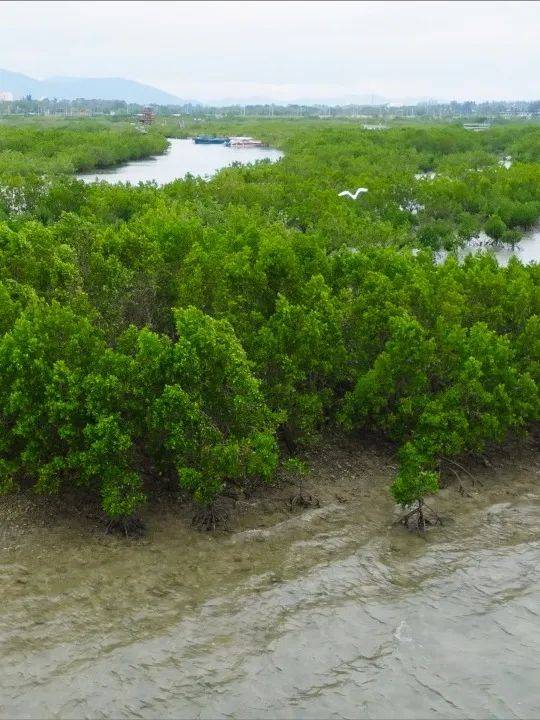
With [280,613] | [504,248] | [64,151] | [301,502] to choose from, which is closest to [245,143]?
[64,151]

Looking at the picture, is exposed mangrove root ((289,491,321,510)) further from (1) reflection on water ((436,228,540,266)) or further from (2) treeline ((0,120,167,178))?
(2) treeline ((0,120,167,178))

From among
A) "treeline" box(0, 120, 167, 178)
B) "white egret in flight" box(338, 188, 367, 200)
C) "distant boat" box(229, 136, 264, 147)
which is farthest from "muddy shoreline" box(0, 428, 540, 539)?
"distant boat" box(229, 136, 264, 147)

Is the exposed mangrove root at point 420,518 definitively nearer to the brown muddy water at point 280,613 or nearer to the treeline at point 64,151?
the brown muddy water at point 280,613

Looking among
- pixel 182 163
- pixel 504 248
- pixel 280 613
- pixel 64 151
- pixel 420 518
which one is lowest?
pixel 280 613

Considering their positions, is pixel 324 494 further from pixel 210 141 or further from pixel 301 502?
pixel 210 141

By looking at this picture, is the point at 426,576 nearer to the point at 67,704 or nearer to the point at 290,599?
the point at 290,599
